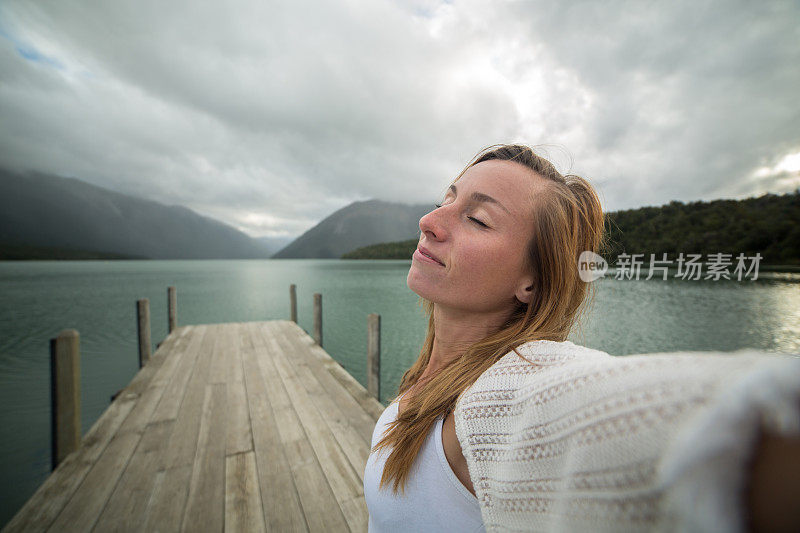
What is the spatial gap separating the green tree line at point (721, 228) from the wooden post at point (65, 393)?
22092 mm

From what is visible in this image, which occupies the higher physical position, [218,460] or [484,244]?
[484,244]

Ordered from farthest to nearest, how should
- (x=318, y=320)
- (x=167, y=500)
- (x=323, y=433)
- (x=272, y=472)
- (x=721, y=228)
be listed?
1. (x=721, y=228)
2. (x=318, y=320)
3. (x=323, y=433)
4. (x=272, y=472)
5. (x=167, y=500)

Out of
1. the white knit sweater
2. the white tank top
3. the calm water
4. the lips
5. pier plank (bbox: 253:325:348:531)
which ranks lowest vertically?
the calm water

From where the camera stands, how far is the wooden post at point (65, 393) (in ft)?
11.2

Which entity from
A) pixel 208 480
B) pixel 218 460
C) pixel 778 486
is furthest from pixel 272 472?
pixel 778 486

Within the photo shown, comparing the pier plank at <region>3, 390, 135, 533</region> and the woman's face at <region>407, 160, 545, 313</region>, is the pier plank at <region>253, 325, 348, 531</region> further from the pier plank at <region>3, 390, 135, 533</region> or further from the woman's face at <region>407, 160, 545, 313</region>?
the woman's face at <region>407, 160, 545, 313</region>

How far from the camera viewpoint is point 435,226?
1.24 m

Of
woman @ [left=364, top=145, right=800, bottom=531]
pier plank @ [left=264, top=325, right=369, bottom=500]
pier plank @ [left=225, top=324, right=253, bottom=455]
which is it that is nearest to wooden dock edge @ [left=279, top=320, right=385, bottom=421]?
pier plank @ [left=264, top=325, right=369, bottom=500]

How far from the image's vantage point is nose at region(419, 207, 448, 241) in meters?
1.23

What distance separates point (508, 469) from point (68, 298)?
39.2 m

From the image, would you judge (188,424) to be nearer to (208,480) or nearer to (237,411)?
(237,411)

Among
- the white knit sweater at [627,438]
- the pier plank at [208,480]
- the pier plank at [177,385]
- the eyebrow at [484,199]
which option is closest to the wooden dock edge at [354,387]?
the pier plank at [208,480]

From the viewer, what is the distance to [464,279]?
1.14 m

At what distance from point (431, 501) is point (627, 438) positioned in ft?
2.22
